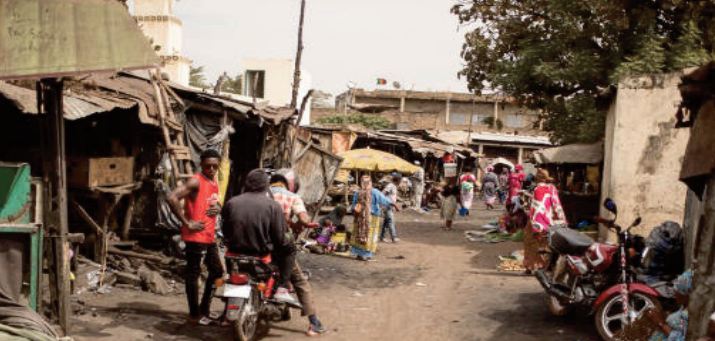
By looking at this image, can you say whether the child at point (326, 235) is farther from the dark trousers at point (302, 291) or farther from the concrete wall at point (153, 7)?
the concrete wall at point (153, 7)

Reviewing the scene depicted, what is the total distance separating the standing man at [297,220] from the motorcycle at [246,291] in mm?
158

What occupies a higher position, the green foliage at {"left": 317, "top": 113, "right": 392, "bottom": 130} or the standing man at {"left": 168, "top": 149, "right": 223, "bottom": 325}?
the green foliage at {"left": 317, "top": 113, "right": 392, "bottom": 130}

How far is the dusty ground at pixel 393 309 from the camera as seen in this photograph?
25.2ft

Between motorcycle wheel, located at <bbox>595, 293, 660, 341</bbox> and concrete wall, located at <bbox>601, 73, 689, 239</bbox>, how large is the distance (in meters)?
5.45

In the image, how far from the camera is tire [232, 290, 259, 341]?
672cm

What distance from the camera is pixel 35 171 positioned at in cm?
996

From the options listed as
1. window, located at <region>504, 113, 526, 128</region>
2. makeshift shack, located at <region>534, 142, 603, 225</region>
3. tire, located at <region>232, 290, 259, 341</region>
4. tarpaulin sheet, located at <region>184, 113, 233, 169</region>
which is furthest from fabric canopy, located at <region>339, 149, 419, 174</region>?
window, located at <region>504, 113, 526, 128</region>

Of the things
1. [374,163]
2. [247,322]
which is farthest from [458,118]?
[247,322]

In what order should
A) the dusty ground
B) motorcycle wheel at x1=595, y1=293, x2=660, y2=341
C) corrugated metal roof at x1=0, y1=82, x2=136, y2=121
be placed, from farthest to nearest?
corrugated metal roof at x1=0, y1=82, x2=136, y2=121
the dusty ground
motorcycle wheel at x1=595, y1=293, x2=660, y2=341

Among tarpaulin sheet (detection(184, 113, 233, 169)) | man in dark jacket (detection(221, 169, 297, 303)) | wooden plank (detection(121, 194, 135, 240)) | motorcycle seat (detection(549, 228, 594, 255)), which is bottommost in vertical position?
wooden plank (detection(121, 194, 135, 240))

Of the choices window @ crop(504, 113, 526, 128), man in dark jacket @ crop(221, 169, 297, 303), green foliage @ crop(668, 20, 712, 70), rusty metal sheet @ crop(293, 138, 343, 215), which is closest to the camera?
man in dark jacket @ crop(221, 169, 297, 303)

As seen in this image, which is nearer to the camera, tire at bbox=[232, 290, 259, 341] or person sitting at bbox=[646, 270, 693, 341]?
person sitting at bbox=[646, 270, 693, 341]

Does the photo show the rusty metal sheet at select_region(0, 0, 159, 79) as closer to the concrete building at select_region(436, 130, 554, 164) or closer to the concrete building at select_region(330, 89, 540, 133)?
the concrete building at select_region(436, 130, 554, 164)

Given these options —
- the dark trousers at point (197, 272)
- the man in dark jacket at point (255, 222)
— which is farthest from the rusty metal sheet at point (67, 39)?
the dark trousers at point (197, 272)
